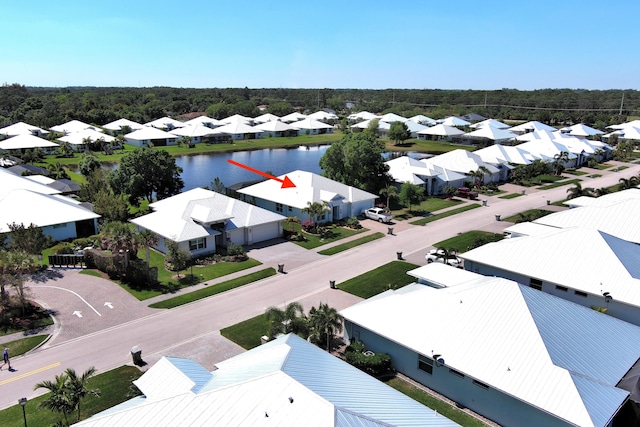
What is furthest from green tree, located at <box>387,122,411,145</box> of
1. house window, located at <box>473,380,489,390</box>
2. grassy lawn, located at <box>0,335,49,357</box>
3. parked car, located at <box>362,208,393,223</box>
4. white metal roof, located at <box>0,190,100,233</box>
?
grassy lawn, located at <box>0,335,49,357</box>

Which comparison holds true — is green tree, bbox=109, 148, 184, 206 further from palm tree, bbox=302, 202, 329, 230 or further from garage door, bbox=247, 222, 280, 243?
palm tree, bbox=302, 202, 329, 230

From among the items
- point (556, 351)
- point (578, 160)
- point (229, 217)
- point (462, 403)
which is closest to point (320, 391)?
point (462, 403)

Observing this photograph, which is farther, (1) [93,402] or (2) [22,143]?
(2) [22,143]

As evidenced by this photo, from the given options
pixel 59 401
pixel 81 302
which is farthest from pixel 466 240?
pixel 59 401

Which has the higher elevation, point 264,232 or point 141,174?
point 141,174

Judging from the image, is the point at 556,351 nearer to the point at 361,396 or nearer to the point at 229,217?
the point at 361,396

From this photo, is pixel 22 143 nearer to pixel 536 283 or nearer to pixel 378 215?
pixel 378 215
